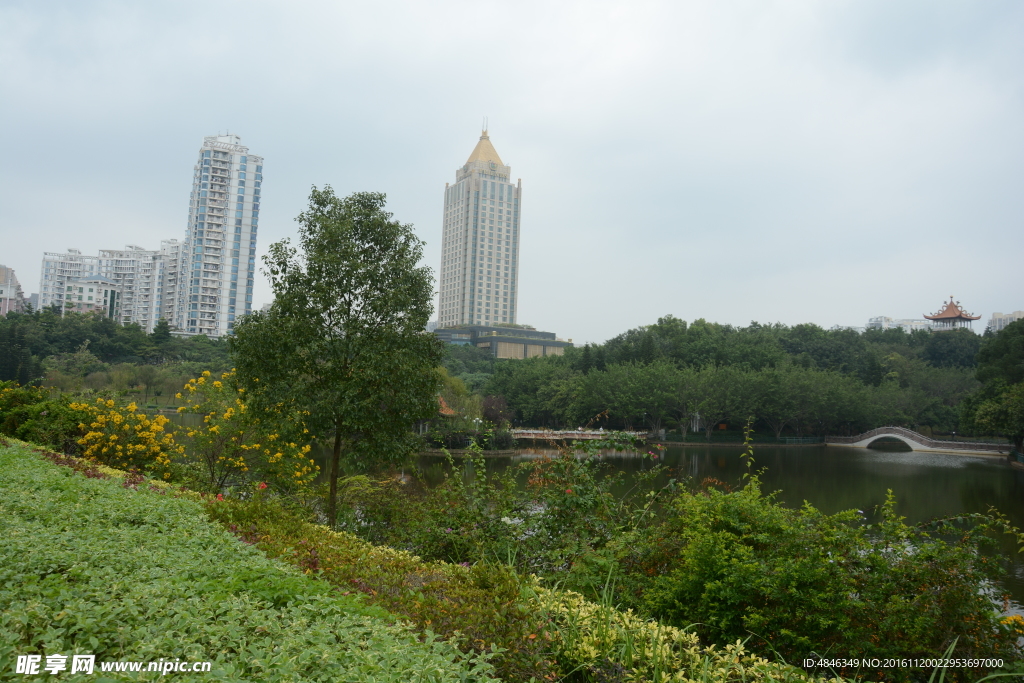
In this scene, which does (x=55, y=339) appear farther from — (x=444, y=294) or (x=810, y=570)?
(x=444, y=294)

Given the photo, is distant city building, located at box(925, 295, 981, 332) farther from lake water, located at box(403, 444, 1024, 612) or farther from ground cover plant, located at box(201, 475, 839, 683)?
ground cover plant, located at box(201, 475, 839, 683)

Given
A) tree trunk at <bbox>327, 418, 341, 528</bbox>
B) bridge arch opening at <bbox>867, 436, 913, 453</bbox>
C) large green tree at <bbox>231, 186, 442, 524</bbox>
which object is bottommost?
bridge arch opening at <bbox>867, 436, 913, 453</bbox>

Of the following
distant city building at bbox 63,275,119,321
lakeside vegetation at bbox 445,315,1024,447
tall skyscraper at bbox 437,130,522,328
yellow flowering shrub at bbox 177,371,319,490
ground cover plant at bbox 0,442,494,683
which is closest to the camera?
ground cover plant at bbox 0,442,494,683

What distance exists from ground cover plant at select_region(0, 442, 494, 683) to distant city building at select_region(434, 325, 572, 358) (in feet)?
225

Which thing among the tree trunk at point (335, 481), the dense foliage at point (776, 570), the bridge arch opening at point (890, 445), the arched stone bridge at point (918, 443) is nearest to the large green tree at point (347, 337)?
the tree trunk at point (335, 481)

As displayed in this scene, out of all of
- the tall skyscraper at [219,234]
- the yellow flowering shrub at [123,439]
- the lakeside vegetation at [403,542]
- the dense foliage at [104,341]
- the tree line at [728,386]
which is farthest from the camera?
the tall skyscraper at [219,234]

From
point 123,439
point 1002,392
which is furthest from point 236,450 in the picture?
point 1002,392

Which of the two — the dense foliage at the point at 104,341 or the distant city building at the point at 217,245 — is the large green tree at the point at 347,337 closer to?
the dense foliage at the point at 104,341

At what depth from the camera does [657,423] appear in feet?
119

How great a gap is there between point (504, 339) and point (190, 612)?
237 ft

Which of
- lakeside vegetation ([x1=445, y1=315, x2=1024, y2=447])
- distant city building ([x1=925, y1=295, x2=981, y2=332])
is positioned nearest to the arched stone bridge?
lakeside vegetation ([x1=445, y1=315, x2=1024, y2=447])

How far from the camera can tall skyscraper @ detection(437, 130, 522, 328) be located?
83.8 meters

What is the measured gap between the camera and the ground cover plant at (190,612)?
1.93 m

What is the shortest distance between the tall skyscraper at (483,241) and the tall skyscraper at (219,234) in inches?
1112
